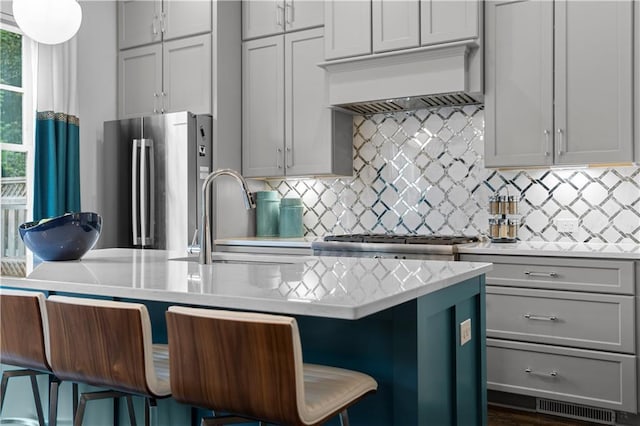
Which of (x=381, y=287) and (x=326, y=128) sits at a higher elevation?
(x=326, y=128)

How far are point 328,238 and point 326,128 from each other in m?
0.83

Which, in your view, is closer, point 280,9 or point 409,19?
point 409,19

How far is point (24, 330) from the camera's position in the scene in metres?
1.81

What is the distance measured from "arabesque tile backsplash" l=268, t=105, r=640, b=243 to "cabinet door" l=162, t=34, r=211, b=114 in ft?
2.91

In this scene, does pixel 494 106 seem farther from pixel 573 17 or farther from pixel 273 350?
pixel 273 350

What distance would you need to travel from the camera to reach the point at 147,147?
4.24 meters

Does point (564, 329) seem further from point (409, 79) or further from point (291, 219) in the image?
point (291, 219)

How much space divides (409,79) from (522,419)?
2052mm

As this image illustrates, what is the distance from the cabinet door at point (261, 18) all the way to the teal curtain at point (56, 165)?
1452 millimetres

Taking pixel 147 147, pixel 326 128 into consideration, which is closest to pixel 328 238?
pixel 326 128

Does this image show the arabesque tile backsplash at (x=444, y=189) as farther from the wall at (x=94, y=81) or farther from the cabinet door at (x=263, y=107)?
the wall at (x=94, y=81)

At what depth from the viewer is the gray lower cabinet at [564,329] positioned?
112 inches

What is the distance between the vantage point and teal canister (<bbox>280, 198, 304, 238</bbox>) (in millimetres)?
4391

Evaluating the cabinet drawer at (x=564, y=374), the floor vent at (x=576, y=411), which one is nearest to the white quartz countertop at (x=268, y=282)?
the cabinet drawer at (x=564, y=374)
